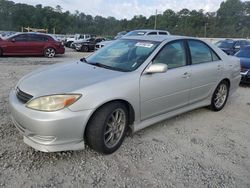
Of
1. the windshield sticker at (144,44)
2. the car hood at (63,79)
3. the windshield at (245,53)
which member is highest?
the windshield at (245,53)

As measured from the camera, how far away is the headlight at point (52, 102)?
2717 millimetres

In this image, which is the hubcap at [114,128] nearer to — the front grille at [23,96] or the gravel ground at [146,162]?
the gravel ground at [146,162]

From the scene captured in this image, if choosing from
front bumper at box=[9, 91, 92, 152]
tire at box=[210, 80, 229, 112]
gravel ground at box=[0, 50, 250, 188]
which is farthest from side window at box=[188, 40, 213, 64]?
front bumper at box=[9, 91, 92, 152]

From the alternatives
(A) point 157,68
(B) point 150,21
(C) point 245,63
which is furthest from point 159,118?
(B) point 150,21

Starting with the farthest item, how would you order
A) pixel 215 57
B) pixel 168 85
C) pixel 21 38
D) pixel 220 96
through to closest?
pixel 21 38 → pixel 220 96 → pixel 215 57 → pixel 168 85

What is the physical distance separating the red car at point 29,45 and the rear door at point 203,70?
1148 centimetres

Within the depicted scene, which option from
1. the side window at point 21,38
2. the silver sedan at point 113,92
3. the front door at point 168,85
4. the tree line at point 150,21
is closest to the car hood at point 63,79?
the silver sedan at point 113,92

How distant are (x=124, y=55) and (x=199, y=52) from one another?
59.3 inches

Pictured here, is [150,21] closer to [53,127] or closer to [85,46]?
[85,46]

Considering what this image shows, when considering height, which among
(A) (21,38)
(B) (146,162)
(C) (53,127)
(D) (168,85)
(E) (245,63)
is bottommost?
(B) (146,162)

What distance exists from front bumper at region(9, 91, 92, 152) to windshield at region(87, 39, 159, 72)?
3.50ft

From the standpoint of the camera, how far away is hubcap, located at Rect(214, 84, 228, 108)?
5039mm

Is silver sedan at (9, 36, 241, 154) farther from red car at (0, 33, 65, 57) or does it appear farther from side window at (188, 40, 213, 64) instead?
red car at (0, 33, 65, 57)

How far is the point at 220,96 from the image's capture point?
512 centimetres
